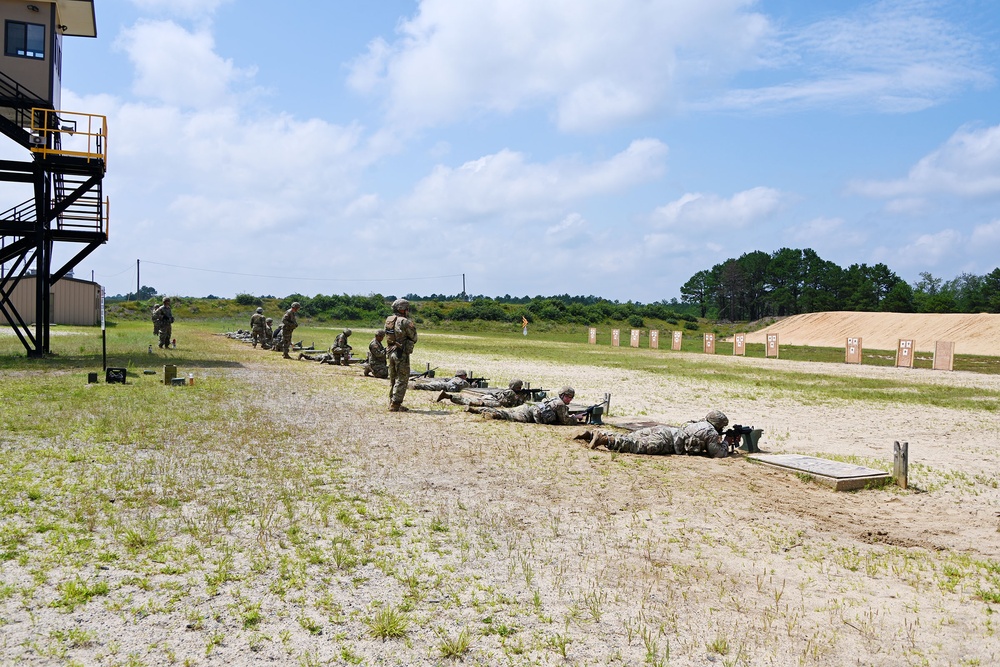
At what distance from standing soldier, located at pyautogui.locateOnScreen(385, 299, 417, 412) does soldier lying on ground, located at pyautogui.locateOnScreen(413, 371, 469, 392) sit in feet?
12.9

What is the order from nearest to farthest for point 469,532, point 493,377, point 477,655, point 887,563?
1. point 477,655
2. point 887,563
3. point 469,532
4. point 493,377

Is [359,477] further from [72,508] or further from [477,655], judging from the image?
[477,655]

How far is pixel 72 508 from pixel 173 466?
197cm

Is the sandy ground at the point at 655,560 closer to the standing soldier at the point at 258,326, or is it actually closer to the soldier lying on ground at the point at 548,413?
the soldier lying on ground at the point at 548,413

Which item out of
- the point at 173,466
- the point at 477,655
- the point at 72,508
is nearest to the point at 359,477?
the point at 173,466

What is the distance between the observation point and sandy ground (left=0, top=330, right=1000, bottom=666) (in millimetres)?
4680

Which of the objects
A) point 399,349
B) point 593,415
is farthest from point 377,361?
point 593,415

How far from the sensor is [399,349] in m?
15.1

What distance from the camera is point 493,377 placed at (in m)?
24.8

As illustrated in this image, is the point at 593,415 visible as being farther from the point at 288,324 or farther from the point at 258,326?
the point at 258,326

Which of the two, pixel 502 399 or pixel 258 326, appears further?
pixel 258 326

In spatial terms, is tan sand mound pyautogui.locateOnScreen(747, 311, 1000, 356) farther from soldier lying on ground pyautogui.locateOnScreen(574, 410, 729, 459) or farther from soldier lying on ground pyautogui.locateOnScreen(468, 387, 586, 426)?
soldier lying on ground pyautogui.locateOnScreen(574, 410, 729, 459)

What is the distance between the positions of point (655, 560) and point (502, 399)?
32.4ft

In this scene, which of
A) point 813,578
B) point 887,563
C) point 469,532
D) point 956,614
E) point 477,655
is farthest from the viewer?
point 469,532
